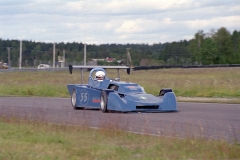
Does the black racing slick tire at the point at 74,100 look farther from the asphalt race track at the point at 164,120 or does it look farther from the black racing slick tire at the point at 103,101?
the black racing slick tire at the point at 103,101

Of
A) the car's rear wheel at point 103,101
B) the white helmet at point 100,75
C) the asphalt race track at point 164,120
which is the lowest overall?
the asphalt race track at point 164,120

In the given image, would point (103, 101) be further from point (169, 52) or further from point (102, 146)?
point (169, 52)

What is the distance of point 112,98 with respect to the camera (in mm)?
18719

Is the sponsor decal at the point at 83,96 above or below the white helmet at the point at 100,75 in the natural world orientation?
below

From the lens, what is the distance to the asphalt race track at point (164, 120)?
1338 centimetres

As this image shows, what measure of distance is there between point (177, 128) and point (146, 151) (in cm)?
402

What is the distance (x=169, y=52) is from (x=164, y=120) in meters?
133

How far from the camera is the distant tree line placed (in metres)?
125

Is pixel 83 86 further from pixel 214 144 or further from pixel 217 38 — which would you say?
pixel 217 38

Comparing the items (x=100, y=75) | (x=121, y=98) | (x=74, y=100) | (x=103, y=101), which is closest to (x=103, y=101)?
(x=103, y=101)

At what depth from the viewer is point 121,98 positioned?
18.6 m

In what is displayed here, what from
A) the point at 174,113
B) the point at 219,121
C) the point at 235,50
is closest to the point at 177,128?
the point at 219,121

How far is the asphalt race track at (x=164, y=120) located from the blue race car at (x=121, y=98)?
1.10ft

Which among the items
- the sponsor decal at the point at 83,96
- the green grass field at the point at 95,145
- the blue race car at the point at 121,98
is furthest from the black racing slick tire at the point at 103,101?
the green grass field at the point at 95,145
